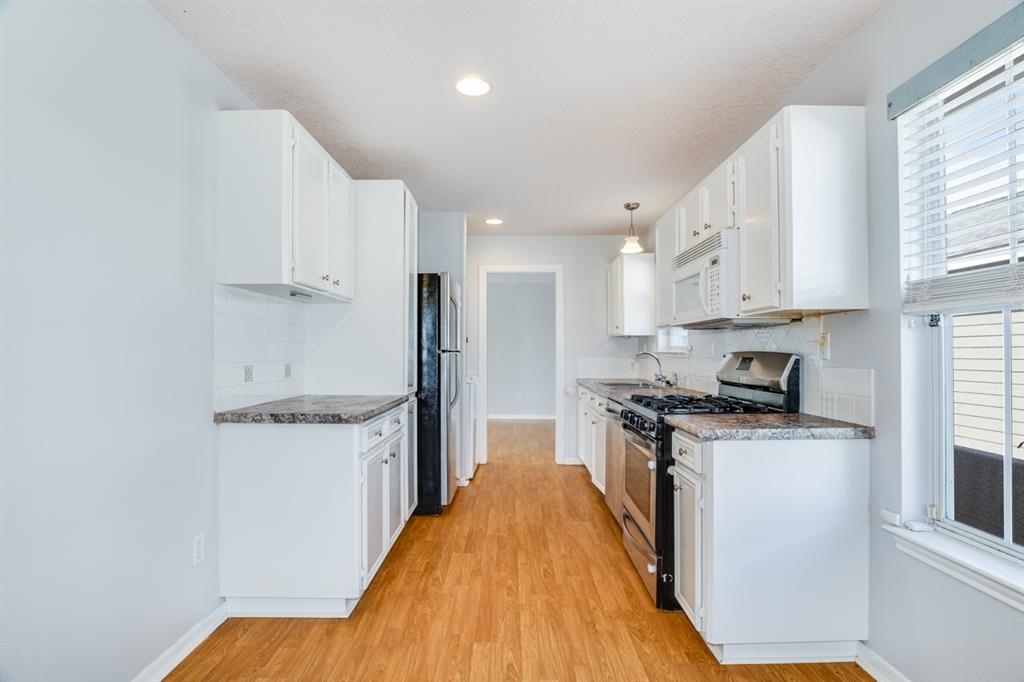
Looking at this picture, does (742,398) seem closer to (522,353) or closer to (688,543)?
(688,543)

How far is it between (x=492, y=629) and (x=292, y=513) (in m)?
1.01

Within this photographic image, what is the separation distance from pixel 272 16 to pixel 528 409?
7518mm

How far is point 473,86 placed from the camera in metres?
2.38

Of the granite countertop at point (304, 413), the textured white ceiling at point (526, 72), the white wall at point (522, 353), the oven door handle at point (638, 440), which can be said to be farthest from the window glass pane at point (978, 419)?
the white wall at point (522, 353)

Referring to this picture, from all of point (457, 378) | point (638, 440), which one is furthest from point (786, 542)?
point (457, 378)

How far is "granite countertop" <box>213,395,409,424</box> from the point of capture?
220 cm

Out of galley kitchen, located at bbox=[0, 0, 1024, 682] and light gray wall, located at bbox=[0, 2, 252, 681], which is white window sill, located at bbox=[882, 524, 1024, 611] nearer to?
galley kitchen, located at bbox=[0, 0, 1024, 682]

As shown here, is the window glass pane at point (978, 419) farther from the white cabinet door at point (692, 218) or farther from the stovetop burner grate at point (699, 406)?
the white cabinet door at point (692, 218)

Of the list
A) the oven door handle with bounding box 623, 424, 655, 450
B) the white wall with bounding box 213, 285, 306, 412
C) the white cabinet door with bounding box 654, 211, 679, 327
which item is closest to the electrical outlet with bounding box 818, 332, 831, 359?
the oven door handle with bounding box 623, 424, 655, 450

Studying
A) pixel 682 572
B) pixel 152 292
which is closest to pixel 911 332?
pixel 682 572

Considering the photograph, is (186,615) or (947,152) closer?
(947,152)

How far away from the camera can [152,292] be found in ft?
6.05

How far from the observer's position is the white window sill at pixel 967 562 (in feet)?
4.45

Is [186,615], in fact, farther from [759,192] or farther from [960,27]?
[960,27]
